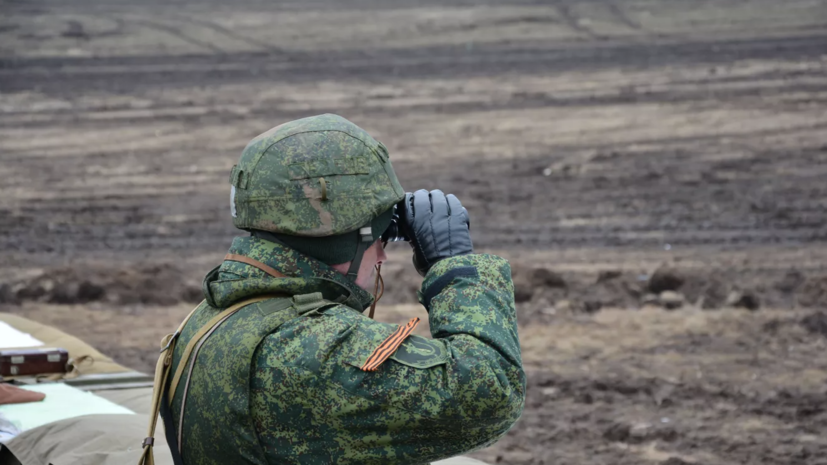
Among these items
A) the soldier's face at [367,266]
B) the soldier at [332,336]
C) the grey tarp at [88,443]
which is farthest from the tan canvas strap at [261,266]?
the grey tarp at [88,443]

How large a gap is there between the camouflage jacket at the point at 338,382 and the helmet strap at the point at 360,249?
11 cm

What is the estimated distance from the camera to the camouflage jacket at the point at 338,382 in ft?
6.02

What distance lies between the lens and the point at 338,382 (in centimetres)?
183

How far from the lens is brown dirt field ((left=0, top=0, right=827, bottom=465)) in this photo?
637 centimetres

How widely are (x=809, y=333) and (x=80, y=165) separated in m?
9.29

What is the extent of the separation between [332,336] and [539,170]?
10.0 metres

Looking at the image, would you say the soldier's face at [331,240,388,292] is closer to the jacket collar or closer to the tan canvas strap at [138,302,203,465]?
the jacket collar

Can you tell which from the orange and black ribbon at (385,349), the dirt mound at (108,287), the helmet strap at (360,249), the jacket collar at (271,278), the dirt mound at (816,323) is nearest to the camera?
the orange and black ribbon at (385,349)

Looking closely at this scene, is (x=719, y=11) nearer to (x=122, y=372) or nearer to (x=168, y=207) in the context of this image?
(x=168, y=207)

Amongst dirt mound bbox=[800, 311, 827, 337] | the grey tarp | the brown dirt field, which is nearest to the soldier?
the grey tarp

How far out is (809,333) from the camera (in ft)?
23.0

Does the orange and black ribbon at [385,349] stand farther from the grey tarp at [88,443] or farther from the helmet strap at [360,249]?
the grey tarp at [88,443]

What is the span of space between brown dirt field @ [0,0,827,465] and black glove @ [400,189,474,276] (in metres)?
3.41

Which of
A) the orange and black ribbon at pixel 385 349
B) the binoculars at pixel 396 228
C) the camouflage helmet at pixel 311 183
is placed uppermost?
the camouflage helmet at pixel 311 183
